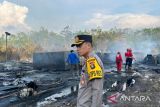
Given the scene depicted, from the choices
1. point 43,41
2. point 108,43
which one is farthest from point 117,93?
point 43,41

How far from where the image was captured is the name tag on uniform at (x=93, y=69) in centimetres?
379

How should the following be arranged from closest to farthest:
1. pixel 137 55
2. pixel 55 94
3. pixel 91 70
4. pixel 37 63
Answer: pixel 91 70
pixel 55 94
pixel 37 63
pixel 137 55

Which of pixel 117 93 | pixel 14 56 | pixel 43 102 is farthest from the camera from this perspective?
pixel 14 56

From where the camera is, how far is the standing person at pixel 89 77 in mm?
3750

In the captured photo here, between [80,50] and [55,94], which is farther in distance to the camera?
[55,94]

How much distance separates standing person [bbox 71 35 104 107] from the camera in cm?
375

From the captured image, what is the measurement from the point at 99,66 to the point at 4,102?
25.7 ft

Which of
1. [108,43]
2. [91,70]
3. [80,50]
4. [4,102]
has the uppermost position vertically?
[108,43]

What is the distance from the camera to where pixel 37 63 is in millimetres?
28312

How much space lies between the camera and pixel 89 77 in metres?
3.83

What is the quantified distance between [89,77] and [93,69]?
0.38ft

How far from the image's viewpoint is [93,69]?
3.80 meters

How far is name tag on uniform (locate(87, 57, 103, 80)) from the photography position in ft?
12.4

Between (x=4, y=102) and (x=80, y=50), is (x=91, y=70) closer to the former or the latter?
(x=80, y=50)
